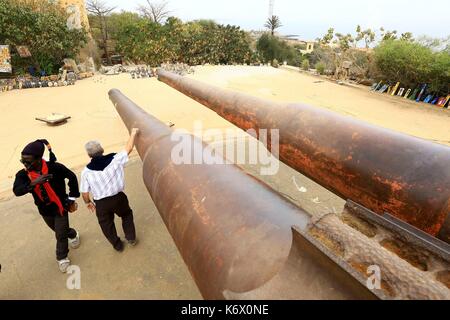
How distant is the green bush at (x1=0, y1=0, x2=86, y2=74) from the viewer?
13.6 metres

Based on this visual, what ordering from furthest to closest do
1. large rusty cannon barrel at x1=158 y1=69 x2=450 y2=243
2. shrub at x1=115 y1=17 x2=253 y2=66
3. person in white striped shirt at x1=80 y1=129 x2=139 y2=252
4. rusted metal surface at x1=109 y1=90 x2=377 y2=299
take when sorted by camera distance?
1. shrub at x1=115 y1=17 x2=253 y2=66
2. person in white striped shirt at x1=80 y1=129 x2=139 y2=252
3. large rusty cannon barrel at x1=158 y1=69 x2=450 y2=243
4. rusted metal surface at x1=109 y1=90 x2=377 y2=299

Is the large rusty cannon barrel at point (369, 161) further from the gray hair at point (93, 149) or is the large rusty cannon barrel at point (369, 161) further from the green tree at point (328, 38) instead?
the green tree at point (328, 38)

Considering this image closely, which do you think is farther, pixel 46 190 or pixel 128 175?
pixel 128 175

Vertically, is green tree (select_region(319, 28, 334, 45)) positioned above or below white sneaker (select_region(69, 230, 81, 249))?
above

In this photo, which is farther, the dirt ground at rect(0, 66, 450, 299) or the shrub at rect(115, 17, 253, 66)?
the shrub at rect(115, 17, 253, 66)

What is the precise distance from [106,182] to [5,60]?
16.0 meters

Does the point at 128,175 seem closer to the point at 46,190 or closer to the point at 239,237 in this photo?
the point at 46,190

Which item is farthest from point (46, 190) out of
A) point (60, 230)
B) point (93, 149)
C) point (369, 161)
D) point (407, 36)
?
point (407, 36)

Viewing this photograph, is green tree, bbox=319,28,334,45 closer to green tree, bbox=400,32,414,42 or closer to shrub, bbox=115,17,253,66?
green tree, bbox=400,32,414,42

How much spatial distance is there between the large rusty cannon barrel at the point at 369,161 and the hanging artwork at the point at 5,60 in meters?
16.9

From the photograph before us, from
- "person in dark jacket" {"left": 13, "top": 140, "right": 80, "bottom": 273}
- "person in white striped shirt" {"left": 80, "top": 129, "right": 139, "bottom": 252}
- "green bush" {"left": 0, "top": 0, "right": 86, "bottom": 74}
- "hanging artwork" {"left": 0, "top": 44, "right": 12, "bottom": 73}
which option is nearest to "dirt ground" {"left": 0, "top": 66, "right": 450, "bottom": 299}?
"person in dark jacket" {"left": 13, "top": 140, "right": 80, "bottom": 273}

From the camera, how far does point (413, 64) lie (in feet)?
42.1

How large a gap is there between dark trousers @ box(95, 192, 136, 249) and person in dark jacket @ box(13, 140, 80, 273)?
1.24 ft
